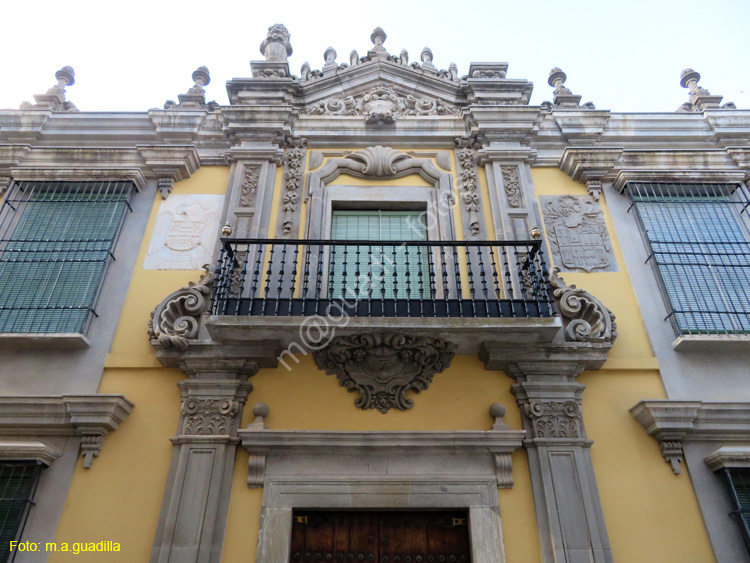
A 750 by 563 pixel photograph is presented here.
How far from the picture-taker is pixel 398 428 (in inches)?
180

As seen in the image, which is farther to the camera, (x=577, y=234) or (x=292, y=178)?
(x=292, y=178)

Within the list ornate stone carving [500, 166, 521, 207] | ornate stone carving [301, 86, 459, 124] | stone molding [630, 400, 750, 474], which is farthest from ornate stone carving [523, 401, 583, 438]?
ornate stone carving [301, 86, 459, 124]

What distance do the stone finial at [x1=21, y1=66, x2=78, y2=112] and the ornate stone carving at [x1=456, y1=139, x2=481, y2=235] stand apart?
538 centimetres

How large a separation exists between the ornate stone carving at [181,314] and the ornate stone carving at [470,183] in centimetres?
294

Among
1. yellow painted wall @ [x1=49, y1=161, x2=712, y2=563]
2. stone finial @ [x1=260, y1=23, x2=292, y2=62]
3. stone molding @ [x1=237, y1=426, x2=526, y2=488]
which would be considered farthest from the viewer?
stone finial @ [x1=260, y1=23, x2=292, y2=62]

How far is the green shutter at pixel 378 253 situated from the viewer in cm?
541

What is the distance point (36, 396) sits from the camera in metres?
4.53

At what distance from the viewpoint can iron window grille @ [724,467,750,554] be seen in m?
4.09

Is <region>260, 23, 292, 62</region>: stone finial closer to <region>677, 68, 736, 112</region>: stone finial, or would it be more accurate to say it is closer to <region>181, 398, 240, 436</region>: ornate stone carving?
<region>181, 398, 240, 436</region>: ornate stone carving

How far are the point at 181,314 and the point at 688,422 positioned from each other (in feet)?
15.7

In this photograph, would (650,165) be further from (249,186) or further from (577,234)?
(249,186)

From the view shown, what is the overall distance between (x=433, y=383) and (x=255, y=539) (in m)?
2.02

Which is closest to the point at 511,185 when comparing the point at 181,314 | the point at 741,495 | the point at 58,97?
the point at 741,495

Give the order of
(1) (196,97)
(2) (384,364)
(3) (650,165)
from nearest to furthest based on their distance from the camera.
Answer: (2) (384,364) < (3) (650,165) < (1) (196,97)
